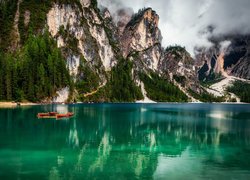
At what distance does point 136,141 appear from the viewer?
4981cm

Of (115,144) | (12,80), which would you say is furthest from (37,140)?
(12,80)

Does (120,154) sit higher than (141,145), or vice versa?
(141,145)

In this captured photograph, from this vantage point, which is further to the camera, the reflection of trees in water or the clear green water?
the reflection of trees in water

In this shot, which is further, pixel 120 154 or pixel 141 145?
pixel 141 145

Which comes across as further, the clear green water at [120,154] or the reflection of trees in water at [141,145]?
the reflection of trees in water at [141,145]

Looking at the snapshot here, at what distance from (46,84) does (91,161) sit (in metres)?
147

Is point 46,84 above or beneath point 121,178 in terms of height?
above

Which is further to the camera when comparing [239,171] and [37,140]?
[37,140]

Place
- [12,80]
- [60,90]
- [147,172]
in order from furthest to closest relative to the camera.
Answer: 1. [60,90]
2. [12,80]
3. [147,172]

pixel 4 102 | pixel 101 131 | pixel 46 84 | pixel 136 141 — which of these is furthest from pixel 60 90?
pixel 136 141

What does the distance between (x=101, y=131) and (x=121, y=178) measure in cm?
3300

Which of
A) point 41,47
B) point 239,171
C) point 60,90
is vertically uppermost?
point 41,47

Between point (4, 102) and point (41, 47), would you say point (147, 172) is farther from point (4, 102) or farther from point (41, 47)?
point (41, 47)

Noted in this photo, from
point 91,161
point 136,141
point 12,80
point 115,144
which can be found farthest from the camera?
point 12,80
